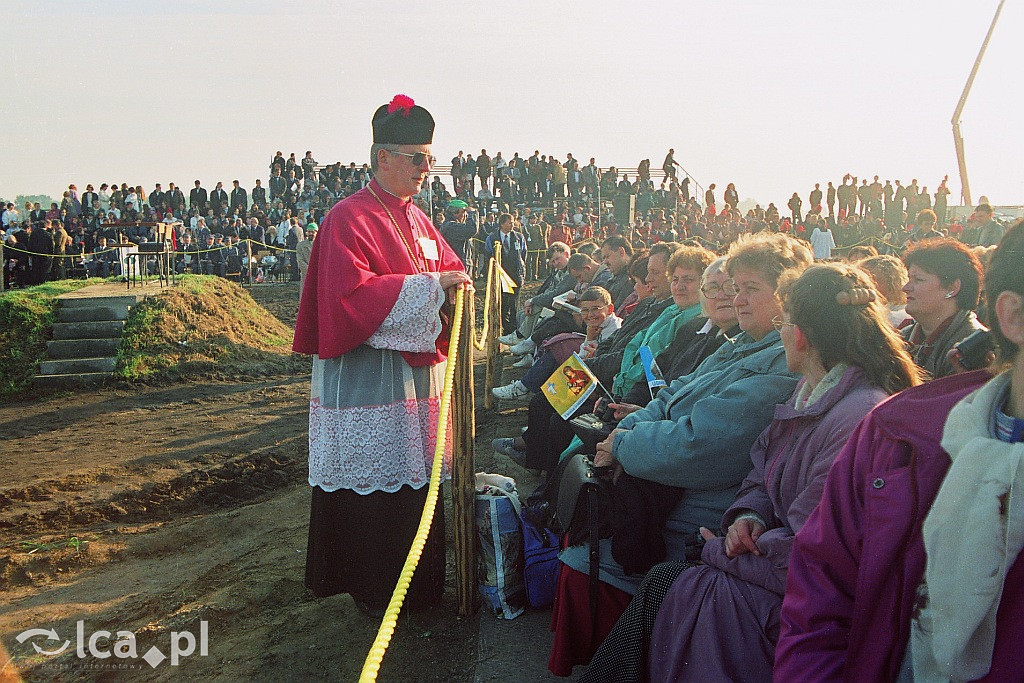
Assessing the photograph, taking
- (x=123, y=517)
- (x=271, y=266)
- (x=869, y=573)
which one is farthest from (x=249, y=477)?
(x=271, y=266)

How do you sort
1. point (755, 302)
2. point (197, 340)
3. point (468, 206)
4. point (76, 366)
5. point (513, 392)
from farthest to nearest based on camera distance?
point (468, 206) → point (197, 340) → point (76, 366) → point (513, 392) → point (755, 302)

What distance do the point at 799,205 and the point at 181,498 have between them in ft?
70.1

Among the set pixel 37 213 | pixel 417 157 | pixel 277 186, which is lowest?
pixel 417 157

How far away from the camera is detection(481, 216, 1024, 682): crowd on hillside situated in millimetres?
1751

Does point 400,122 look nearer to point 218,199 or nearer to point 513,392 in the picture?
point 513,392

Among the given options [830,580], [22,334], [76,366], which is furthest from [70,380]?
[830,580]

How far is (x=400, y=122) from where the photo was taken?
411 cm

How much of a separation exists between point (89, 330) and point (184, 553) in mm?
8464

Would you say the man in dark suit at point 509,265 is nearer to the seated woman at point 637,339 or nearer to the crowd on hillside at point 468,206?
the crowd on hillside at point 468,206

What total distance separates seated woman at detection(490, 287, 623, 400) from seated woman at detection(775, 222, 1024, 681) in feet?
15.1

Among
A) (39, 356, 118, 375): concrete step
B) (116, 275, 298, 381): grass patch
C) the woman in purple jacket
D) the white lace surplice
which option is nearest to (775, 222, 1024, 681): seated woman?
the woman in purple jacket

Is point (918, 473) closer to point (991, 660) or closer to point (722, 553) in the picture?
point (991, 660)

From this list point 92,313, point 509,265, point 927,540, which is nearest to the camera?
point 927,540

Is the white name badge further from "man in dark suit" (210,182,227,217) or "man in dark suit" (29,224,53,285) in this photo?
"man in dark suit" (210,182,227,217)
